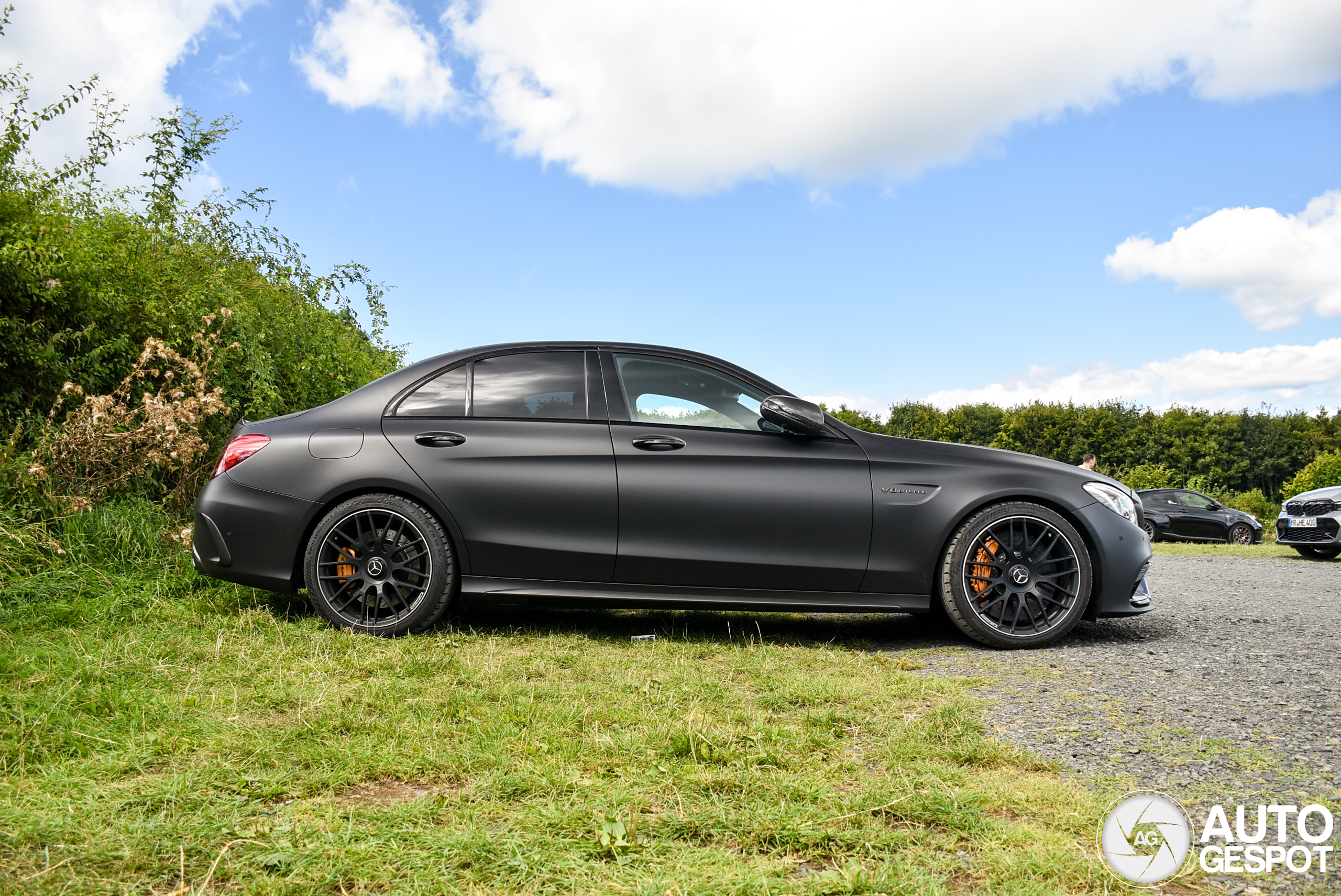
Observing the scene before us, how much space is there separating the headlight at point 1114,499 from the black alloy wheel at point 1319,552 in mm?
10499

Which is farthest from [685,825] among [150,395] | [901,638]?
[150,395]

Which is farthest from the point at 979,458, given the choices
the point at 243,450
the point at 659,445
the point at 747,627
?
the point at 243,450

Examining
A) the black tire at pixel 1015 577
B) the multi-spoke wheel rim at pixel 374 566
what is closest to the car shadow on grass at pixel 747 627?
the black tire at pixel 1015 577

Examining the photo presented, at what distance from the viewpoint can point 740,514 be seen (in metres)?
4.45

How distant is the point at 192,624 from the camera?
4.59 meters

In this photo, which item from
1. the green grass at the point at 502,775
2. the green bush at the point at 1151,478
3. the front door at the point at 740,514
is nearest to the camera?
the green grass at the point at 502,775

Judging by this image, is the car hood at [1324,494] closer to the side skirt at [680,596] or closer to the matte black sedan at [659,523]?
the matte black sedan at [659,523]

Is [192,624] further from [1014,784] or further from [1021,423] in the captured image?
[1021,423]

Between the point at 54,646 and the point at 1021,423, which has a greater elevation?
the point at 1021,423

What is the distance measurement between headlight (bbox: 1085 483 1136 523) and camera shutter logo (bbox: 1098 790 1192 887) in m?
2.59

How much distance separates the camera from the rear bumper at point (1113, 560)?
4.61 meters

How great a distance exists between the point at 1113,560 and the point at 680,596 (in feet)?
7.73

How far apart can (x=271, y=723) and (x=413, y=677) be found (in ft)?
2.31

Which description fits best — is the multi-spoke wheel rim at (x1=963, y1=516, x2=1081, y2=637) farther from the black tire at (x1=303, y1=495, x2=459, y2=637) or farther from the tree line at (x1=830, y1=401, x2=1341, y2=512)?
the tree line at (x1=830, y1=401, x2=1341, y2=512)
